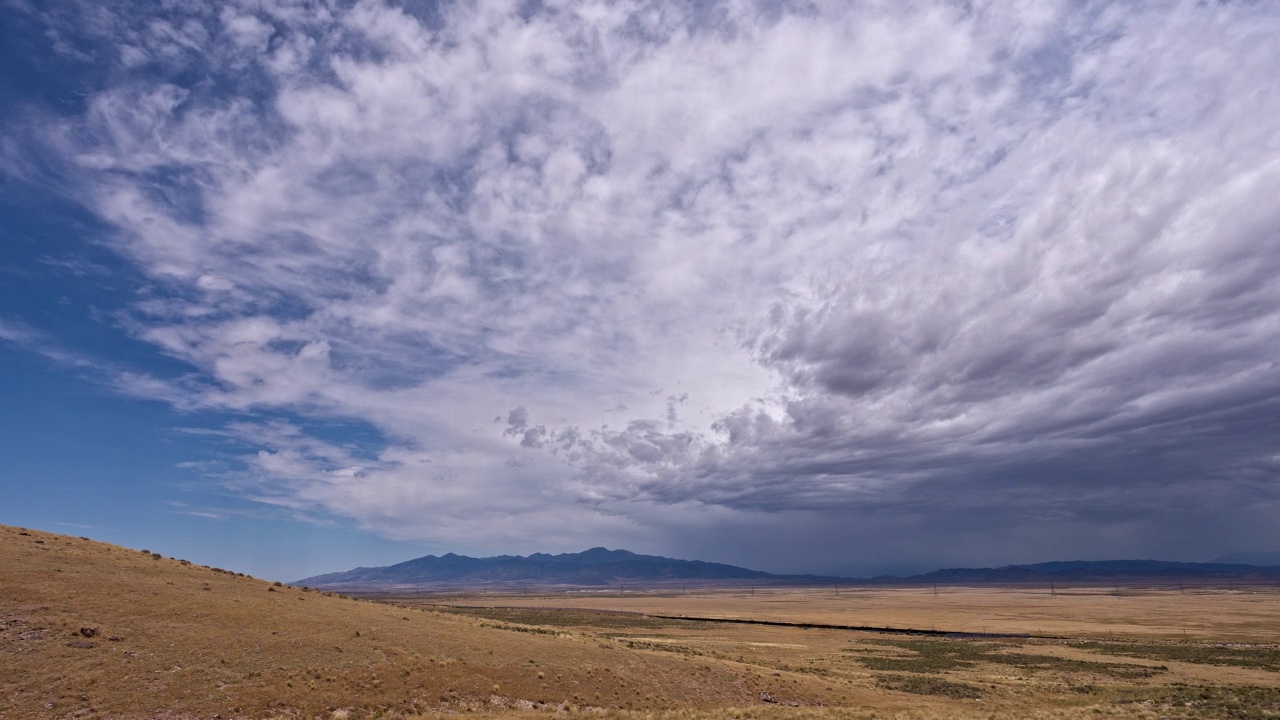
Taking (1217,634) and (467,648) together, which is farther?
(1217,634)

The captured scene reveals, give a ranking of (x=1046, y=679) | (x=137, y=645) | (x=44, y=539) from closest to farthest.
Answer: (x=137, y=645), (x=44, y=539), (x=1046, y=679)

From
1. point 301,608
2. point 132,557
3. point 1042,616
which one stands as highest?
point 132,557

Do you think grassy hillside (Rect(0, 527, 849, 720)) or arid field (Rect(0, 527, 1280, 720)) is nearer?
grassy hillside (Rect(0, 527, 849, 720))

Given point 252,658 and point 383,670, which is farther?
point 383,670

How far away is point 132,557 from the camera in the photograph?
153ft

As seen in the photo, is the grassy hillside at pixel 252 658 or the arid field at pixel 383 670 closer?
the grassy hillside at pixel 252 658

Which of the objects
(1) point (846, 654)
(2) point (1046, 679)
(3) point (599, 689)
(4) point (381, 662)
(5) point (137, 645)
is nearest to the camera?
(5) point (137, 645)

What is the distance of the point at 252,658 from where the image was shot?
99.5 ft

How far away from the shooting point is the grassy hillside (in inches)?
1023

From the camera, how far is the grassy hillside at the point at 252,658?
1023 inches

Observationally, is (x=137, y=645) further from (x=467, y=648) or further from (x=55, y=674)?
(x=467, y=648)

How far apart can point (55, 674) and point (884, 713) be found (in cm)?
3717

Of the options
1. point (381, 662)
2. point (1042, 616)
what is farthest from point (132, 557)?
point (1042, 616)

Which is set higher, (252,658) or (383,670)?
(252,658)
